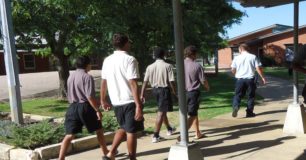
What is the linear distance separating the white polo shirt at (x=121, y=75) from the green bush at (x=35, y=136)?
212 centimetres

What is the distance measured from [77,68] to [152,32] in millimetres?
8672

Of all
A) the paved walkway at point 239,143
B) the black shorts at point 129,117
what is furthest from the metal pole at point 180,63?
the paved walkway at point 239,143

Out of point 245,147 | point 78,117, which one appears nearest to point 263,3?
point 245,147

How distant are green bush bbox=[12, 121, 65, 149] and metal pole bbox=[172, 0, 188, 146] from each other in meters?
3.07

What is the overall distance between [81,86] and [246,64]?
5.26 m

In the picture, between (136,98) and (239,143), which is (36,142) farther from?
(239,143)

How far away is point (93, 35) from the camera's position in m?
13.1

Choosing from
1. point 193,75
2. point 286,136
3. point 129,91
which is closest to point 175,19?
point 129,91

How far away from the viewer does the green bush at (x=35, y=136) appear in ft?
23.9

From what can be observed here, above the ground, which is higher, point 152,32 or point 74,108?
point 152,32

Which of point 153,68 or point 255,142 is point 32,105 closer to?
point 153,68

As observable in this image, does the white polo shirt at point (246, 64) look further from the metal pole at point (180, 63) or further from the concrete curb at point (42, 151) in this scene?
the metal pole at point (180, 63)

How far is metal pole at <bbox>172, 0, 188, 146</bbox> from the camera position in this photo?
5047 millimetres

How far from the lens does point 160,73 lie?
26.5ft
